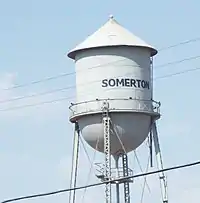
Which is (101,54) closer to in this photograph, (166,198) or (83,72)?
(83,72)

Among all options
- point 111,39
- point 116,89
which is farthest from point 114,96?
point 111,39

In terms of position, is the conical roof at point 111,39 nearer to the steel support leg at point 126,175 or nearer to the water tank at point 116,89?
the water tank at point 116,89

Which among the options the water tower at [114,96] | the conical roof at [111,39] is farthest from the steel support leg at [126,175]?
the conical roof at [111,39]

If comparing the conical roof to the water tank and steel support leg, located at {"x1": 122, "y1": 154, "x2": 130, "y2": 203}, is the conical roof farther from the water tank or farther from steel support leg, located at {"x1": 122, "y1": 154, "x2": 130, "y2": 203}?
steel support leg, located at {"x1": 122, "y1": 154, "x2": 130, "y2": 203}

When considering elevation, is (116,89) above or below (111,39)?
below

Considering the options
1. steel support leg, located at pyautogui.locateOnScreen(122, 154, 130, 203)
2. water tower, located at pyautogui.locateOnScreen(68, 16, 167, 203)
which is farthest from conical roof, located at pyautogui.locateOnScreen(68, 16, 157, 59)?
steel support leg, located at pyautogui.locateOnScreen(122, 154, 130, 203)

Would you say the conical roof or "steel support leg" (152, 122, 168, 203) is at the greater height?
the conical roof

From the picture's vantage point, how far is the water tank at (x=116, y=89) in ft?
133

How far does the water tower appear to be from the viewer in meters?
40.7

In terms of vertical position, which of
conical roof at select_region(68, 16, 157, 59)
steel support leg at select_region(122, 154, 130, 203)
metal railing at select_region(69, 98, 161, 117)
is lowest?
steel support leg at select_region(122, 154, 130, 203)

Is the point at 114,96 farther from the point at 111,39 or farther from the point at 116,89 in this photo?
the point at 111,39

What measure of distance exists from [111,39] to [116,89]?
2.31 meters

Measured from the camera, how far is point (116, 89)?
133 ft

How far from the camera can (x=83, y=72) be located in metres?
41.2
